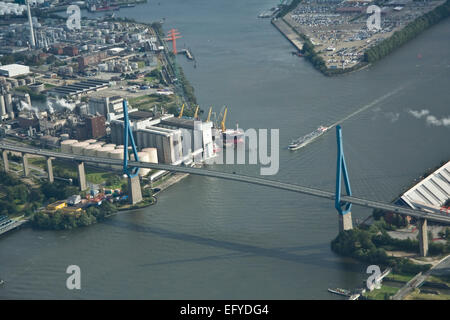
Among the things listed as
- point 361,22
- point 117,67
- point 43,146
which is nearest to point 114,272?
point 43,146

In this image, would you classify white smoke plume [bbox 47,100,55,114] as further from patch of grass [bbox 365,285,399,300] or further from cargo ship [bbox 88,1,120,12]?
cargo ship [bbox 88,1,120,12]

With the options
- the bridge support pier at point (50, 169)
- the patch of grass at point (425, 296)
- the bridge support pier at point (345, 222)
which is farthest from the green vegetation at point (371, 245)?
the bridge support pier at point (50, 169)

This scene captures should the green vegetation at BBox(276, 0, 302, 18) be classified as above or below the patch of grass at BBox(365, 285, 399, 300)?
above

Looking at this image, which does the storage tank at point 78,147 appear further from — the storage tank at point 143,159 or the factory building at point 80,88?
the factory building at point 80,88

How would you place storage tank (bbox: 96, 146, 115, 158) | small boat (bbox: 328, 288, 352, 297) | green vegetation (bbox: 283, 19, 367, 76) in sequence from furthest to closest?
green vegetation (bbox: 283, 19, 367, 76) → storage tank (bbox: 96, 146, 115, 158) → small boat (bbox: 328, 288, 352, 297)

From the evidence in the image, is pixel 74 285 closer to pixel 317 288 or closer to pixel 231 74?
pixel 317 288

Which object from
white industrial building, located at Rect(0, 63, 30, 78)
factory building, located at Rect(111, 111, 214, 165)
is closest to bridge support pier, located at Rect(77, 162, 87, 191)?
factory building, located at Rect(111, 111, 214, 165)

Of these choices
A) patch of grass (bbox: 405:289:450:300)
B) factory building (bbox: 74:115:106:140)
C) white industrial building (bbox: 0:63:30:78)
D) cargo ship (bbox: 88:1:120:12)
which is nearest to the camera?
patch of grass (bbox: 405:289:450:300)

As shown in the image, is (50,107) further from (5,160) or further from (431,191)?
(431,191)
